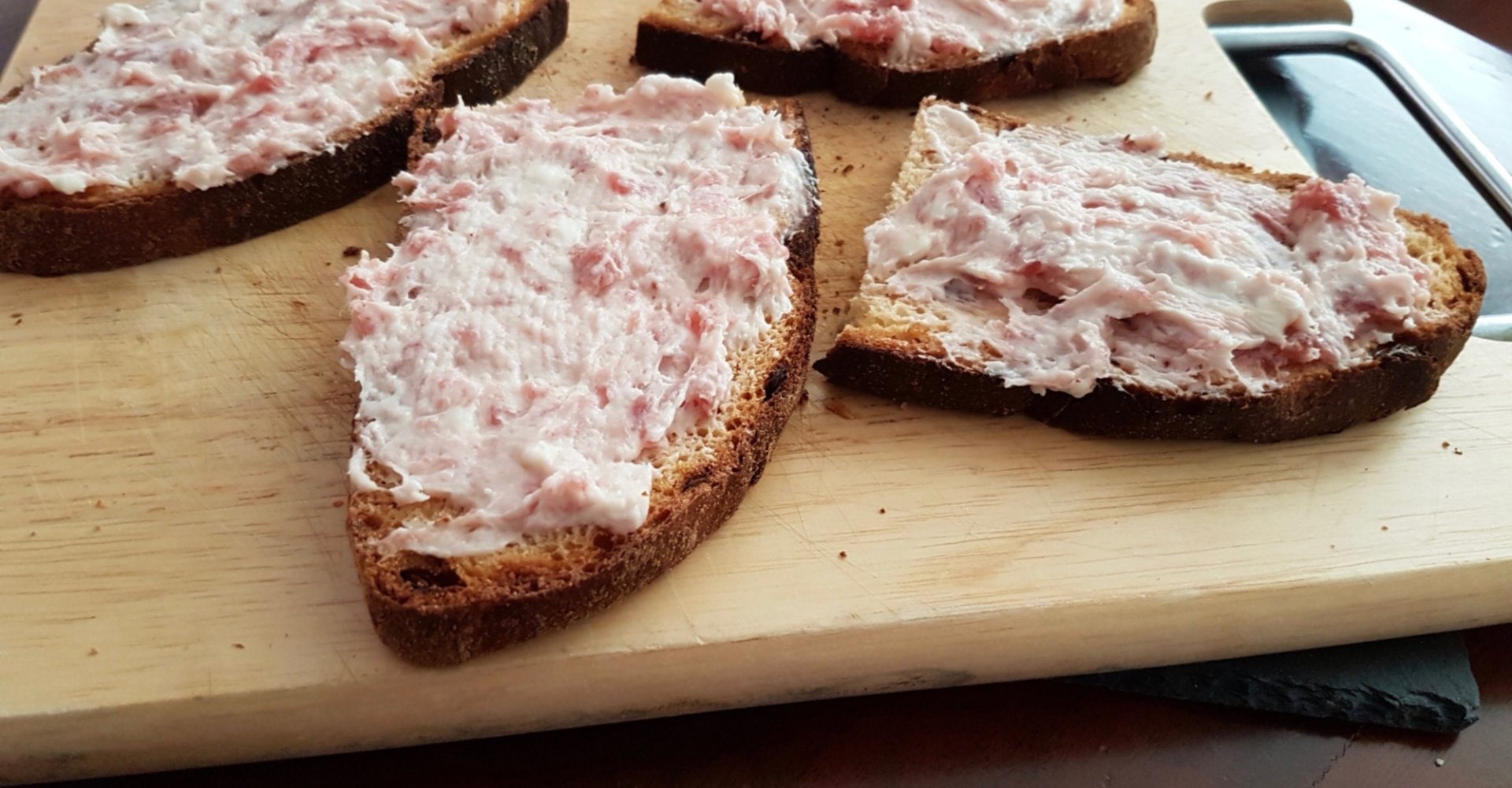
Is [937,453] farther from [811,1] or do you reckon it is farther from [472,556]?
[811,1]

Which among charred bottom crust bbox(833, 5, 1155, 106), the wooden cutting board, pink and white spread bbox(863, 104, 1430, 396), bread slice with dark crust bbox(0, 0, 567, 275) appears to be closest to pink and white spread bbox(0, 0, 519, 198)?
bread slice with dark crust bbox(0, 0, 567, 275)

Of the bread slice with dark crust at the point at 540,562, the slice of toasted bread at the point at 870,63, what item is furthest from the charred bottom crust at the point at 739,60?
the bread slice with dark crust at the point at 540,562

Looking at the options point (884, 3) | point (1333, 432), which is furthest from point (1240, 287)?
point (884, 3)

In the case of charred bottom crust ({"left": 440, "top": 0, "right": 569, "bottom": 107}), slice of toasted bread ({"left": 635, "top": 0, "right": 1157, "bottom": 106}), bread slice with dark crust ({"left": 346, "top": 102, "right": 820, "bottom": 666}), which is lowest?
bread slice with dark crust ({"left": 346, "top": 102, "right": 820, "bottom": 666})

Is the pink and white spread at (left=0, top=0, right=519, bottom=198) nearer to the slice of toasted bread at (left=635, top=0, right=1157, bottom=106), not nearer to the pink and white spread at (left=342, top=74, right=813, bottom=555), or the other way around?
the pink and white spread at (left=342, top=74, right=813, bottom=555)

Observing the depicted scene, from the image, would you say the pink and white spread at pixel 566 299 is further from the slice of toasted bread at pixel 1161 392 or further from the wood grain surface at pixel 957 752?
the wood grain surface at pixel 957 752

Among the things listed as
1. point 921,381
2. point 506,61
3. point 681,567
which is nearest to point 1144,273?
point 921,381
